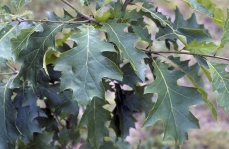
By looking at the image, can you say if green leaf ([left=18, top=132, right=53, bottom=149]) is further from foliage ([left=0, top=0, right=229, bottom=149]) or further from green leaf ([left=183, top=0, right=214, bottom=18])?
green leaf ([left=183, top=0, right=214, bottom=18])

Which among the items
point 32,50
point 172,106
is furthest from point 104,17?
point 172,106

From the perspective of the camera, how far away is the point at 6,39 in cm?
115

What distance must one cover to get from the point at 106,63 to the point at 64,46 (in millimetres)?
323

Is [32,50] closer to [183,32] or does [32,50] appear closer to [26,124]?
[26,124]

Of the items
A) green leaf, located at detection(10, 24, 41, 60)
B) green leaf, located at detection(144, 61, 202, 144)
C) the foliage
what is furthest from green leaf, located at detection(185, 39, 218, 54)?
green leaf, located at detection(10, 24, 41, 60)

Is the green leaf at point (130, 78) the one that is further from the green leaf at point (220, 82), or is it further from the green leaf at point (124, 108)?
the green leaf at point (220, 82)

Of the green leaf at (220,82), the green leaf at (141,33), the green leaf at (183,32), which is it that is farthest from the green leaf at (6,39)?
the green leaf at (220,82)

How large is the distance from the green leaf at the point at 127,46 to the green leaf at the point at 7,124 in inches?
17.6

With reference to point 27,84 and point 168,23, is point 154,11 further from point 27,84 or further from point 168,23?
point 27,84

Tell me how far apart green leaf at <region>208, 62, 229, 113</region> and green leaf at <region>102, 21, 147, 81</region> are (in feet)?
0.93

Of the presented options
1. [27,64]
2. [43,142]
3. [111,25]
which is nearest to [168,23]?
[111,25]

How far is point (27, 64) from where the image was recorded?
1.11 meters

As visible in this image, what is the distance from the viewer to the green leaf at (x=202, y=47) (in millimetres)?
1141

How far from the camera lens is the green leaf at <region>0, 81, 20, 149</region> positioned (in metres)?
1.20
